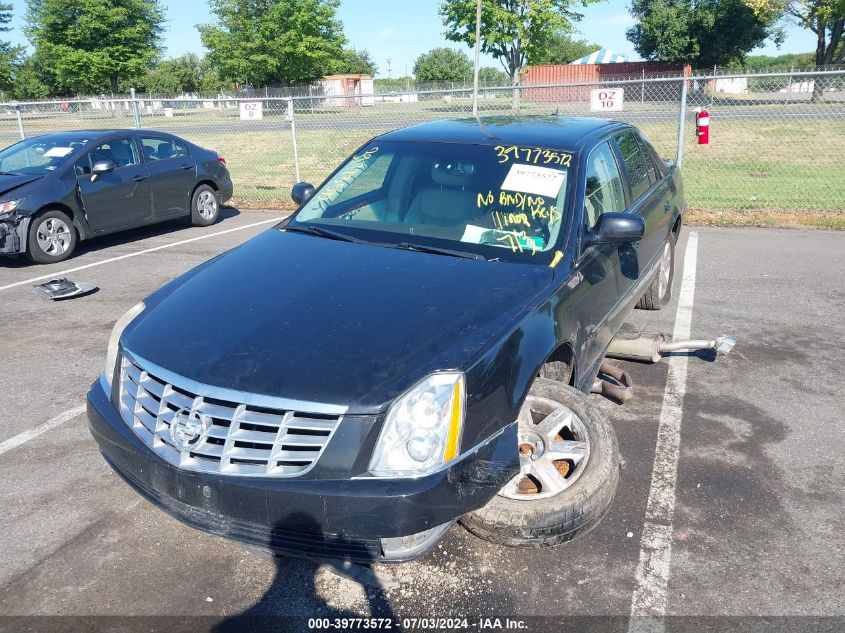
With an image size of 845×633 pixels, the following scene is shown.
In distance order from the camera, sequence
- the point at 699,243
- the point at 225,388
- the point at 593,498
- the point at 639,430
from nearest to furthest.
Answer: the point at 225,388
the point at 593,498
the point at 639,430
the point at 699,243

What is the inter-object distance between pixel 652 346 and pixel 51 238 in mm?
7254

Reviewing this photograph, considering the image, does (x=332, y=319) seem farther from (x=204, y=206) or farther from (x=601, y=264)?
(x=204, y=206)

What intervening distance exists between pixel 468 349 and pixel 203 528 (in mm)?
1210

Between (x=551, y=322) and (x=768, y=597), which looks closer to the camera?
(x=768, y=597)

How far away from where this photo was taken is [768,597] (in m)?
2.79

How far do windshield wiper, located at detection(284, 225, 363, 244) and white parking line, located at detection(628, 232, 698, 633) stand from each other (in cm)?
202

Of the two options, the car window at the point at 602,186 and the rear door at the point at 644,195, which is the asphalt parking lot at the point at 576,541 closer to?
the rear door at the point at 644,195

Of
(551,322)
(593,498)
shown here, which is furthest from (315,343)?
(593,498)

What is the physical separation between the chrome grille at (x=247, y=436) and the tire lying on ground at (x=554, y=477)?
31.9 inches

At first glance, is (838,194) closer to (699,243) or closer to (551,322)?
(699,243)

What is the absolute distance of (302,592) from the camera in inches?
113

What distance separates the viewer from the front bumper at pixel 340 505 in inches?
95.4

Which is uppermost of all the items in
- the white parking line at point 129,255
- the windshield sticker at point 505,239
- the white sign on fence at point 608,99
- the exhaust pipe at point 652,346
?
the white sign on fence at point 608,99

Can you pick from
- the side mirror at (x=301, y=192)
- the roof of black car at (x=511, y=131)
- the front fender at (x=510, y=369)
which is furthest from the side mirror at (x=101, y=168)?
the front fender at (x=510, y=369)
